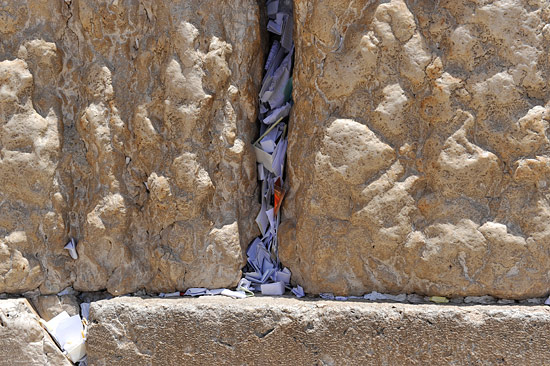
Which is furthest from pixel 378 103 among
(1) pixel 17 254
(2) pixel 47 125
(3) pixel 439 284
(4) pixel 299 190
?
(1) pixel 17 254

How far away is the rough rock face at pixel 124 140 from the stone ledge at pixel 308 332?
0.51ft

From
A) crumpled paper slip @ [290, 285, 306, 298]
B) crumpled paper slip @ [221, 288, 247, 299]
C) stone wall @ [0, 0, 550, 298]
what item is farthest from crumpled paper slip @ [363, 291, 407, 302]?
crumpled paper slip @ [221, 288, 247, 299]

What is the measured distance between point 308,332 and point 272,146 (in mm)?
637

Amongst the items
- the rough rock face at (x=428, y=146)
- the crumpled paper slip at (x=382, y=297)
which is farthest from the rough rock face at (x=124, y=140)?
the crumpled paper slip at (x=382, y=297)

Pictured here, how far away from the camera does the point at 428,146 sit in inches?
68.0

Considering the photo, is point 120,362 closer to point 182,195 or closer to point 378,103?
point 182,195

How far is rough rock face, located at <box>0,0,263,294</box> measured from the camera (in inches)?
74.3

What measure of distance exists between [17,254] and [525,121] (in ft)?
5.35

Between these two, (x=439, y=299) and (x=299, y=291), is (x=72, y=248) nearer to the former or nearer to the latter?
(x=299, y=291)

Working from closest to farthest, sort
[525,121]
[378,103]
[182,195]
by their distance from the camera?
1. [525,121]
2. [378,103]
3. [182,195]

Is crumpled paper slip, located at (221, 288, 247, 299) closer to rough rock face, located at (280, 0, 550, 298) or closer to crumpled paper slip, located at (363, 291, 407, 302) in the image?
rough rock face, located at (280, 0, 550, 298)

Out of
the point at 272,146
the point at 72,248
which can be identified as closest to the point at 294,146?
the point at 272,146

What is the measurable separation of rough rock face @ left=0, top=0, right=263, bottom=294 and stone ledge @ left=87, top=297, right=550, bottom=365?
16 centimetres

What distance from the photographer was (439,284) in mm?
1735
